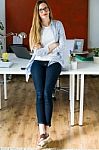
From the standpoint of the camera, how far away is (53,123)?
370 centimetres

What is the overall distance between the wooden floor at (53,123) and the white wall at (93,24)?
4.63ft

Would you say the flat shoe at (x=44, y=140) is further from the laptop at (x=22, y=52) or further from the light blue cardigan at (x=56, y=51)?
the laptop at (x=22, y=52)

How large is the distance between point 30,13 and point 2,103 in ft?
7.50

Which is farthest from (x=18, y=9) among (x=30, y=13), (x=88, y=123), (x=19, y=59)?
(x=88, y=123)

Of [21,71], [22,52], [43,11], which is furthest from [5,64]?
[43,11]

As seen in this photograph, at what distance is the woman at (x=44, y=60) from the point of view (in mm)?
3150

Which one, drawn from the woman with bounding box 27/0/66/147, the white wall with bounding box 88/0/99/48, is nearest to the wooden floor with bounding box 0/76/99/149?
the woman with bounding box 27/0/66/147

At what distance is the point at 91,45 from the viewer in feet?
20.5

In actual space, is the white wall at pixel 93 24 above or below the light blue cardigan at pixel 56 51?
above

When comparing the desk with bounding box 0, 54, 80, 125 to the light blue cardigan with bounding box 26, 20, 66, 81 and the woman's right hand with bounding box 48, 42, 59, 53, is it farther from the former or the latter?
the woman's right hand with bounding box 48, 42, 59, 53

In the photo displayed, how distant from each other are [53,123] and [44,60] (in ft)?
2.57

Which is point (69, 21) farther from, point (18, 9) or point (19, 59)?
point (19, 59)

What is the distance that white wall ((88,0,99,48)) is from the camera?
6.06m

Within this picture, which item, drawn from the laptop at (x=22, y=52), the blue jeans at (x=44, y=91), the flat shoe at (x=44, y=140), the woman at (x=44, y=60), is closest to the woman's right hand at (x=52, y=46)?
the woman at (x=44, y=60)
